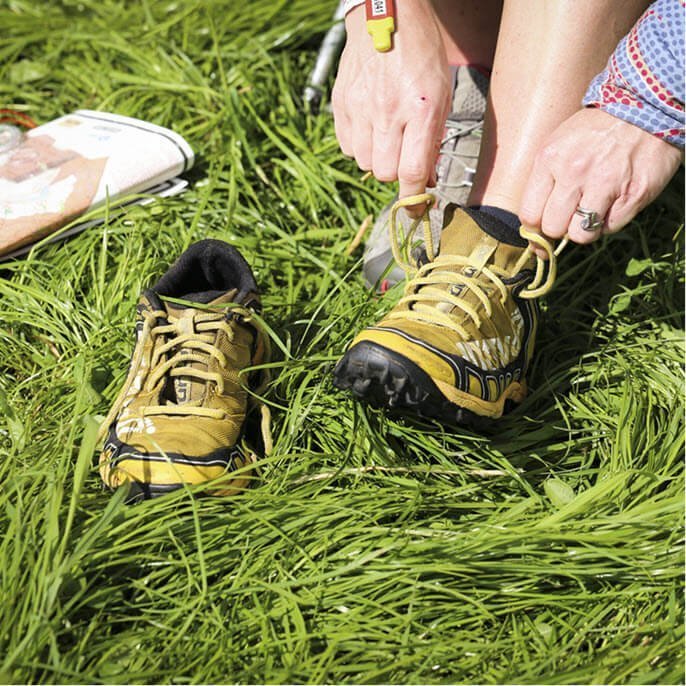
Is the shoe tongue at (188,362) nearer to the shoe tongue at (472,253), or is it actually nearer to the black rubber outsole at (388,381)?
the black rubber outsole at (388,381)

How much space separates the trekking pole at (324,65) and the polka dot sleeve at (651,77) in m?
0.97

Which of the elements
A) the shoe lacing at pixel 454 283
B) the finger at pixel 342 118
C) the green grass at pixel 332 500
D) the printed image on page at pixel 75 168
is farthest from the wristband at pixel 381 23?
the printed image on page at pixel 75 168

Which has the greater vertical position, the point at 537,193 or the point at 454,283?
the point at 537,193

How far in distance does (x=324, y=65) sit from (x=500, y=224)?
99cm

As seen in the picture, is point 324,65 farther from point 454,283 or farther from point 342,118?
point 454,283

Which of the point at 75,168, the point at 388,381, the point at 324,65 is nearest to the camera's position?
the point at 388,381

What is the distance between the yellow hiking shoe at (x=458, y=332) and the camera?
1.23 meters

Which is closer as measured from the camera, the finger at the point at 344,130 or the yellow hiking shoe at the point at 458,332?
the yellow hiking shoe at the point at 458,332

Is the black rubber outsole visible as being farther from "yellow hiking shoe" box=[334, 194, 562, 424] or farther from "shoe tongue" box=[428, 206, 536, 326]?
"shoe tongue" box=[428, 206, 536, 326]

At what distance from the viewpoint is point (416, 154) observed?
1.38 m

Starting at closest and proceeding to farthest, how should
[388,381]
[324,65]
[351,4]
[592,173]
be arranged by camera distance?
[388,381] < [592,173] < [351,4] < [324,65]

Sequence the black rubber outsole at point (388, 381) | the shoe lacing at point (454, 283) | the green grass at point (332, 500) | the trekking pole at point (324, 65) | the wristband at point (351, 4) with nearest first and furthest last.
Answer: the green grass at point (332, 500) < the black rubber outsole at point (388, 381) < the shoe lacing at point (454, 283) < the wristband at point (351, 4) < the trekking pole at point (324, 65)

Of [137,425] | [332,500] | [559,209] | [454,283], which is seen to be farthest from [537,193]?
[137,425]

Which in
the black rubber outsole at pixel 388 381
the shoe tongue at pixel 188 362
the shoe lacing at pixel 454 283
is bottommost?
the shoe tongue at pixel 188 362
